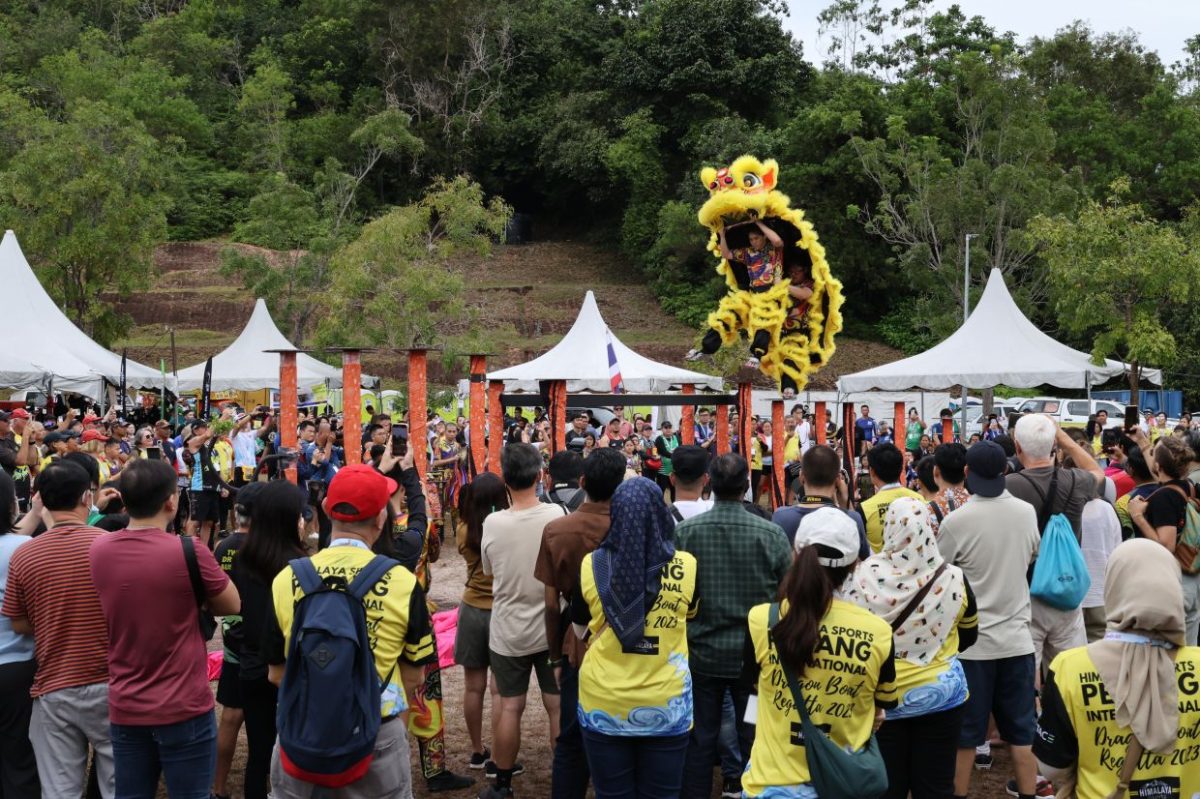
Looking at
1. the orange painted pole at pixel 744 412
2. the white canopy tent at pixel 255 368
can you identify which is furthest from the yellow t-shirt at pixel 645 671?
the white canopy tent at pixel 255 368

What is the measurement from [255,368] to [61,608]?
1807cm

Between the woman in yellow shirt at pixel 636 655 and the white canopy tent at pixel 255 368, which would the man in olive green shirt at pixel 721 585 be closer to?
the woman in yellow shirt at pixel 636 655

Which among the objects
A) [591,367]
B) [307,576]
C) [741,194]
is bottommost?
[307,576]

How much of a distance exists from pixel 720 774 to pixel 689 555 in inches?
82.7

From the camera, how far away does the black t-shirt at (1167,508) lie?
5117 millimetres

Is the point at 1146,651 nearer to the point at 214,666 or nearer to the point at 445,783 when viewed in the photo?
the point at 445,783

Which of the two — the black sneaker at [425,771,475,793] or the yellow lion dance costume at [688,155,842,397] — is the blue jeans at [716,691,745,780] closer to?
the black sneaker at [425,771,475,793]

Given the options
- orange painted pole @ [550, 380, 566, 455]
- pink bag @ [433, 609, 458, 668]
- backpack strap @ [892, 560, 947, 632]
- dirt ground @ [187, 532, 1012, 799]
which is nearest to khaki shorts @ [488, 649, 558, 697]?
dirt ground @ [187, 532, 1012, 799]

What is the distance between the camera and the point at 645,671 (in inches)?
156

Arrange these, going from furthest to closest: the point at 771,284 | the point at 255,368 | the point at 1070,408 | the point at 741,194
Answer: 1. the point at 1070,408
2. the point at 255,368
3. the point at 771,284
4. the point at 741,194

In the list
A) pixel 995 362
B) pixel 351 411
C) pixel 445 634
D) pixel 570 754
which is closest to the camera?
pixel 570 754

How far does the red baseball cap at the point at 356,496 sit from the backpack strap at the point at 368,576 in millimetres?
156

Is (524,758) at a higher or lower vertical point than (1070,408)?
lower

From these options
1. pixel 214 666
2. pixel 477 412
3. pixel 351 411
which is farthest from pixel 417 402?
pixel 214 666
